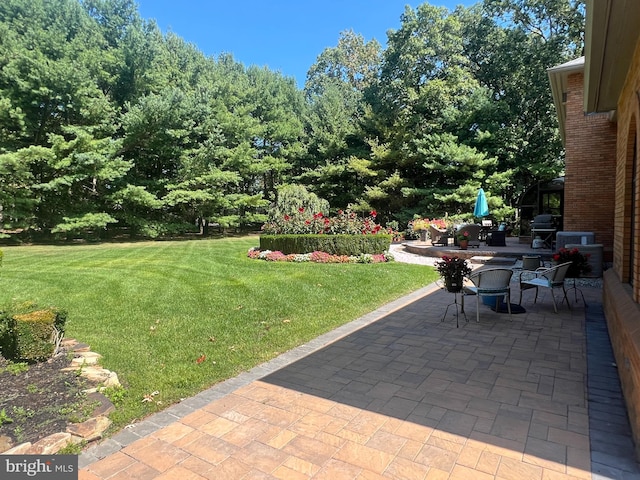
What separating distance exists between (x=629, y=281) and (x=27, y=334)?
19.9ft

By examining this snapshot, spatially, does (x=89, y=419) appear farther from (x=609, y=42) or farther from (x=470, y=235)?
(x=470, y=235)

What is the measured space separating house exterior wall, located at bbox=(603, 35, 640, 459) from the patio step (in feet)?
15.7

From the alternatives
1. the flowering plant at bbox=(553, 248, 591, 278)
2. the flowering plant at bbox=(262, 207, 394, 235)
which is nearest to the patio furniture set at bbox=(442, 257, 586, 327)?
the flowering plant at bbox=(553, 248, 591, 278)

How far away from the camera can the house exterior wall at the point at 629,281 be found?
2.47 metres

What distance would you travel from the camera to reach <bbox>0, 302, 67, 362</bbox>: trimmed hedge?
10.9 feet

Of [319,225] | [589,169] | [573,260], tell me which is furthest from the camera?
[319,225]

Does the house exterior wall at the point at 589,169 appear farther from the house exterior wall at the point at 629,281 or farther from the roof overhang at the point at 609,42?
the roof overhang at the point at 609,42

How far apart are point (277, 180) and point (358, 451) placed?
1023 inches

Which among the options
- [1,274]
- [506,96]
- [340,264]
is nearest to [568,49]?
[506,96]

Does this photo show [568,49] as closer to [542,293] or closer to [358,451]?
[542,293]

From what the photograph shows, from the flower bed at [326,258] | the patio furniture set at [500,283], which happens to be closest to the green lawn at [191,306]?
the flower bed at [326,258]

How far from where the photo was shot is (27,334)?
10.9ft

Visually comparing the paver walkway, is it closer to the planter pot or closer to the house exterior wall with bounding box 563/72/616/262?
the planter pot

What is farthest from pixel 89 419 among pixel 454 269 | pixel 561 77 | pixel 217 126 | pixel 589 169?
pixel 217 126
